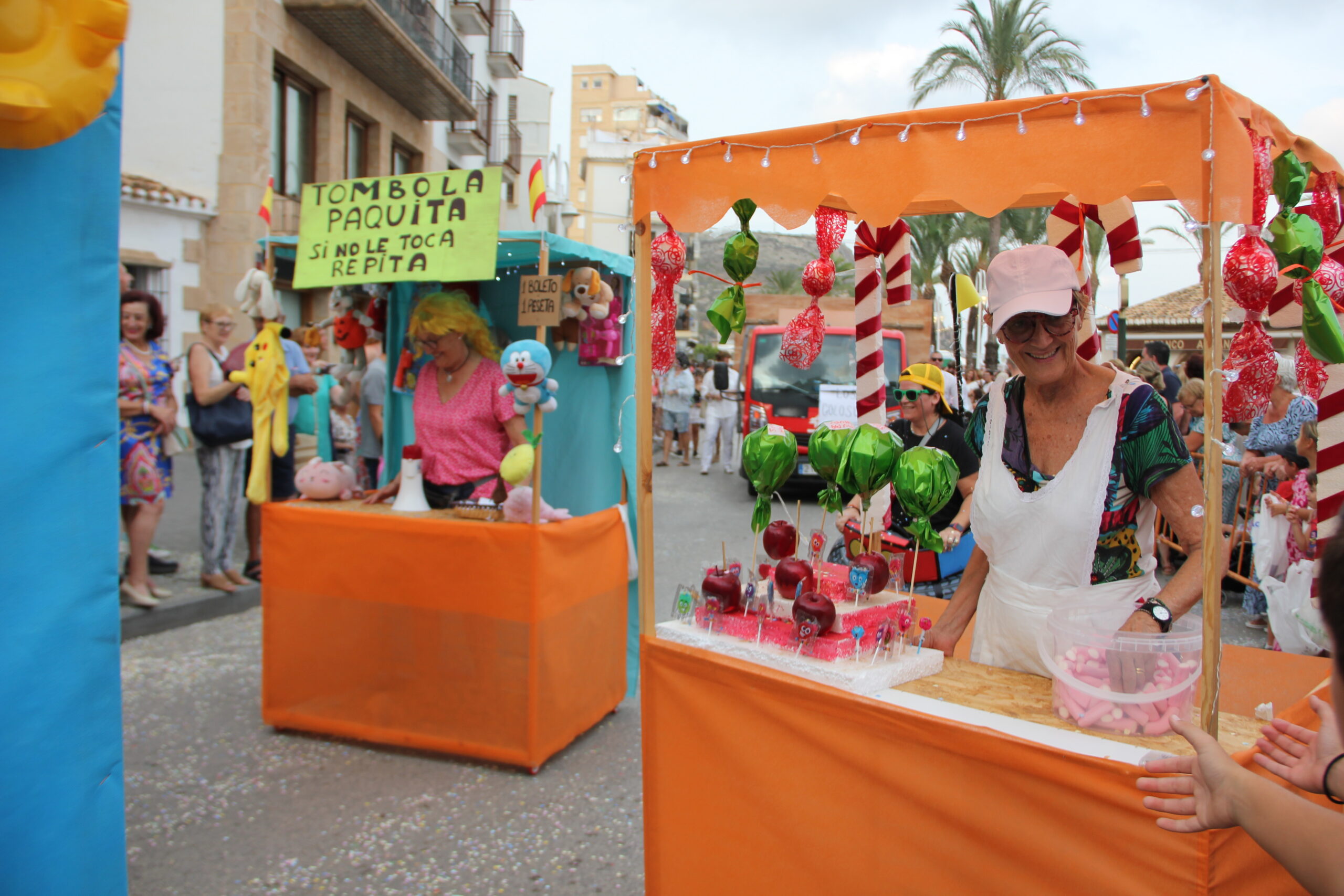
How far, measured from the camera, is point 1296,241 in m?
1.78

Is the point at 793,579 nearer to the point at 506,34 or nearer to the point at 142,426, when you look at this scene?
the point at 142,426

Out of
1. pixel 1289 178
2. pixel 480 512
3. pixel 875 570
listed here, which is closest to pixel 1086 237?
pixel 1289 178

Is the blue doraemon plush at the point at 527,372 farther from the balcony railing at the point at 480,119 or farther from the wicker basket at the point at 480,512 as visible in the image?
the balcony railing at the point at 480,119

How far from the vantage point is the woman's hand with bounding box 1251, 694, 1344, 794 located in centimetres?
129

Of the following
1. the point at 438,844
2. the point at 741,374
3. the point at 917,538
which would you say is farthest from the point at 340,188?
the point at 741,374

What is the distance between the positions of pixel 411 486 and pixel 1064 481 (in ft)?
9.32

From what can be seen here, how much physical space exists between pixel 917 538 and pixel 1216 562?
738 millimetres

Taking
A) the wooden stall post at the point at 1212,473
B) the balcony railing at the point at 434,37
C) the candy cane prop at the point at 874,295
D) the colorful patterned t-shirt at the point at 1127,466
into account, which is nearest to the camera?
the wooden stall post at the point at 1212,473

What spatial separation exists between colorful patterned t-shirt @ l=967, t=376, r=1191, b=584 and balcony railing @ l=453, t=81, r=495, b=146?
1945cm

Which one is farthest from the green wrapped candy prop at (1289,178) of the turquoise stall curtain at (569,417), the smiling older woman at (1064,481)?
the turquoise stall curtain at (569,417)

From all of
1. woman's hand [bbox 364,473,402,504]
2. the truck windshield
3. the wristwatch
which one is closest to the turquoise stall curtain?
woman's hand [bbox 364,473,402,504]

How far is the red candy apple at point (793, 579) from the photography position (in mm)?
2105

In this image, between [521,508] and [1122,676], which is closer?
[1122,676]

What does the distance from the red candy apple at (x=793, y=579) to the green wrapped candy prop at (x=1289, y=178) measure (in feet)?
4.21
